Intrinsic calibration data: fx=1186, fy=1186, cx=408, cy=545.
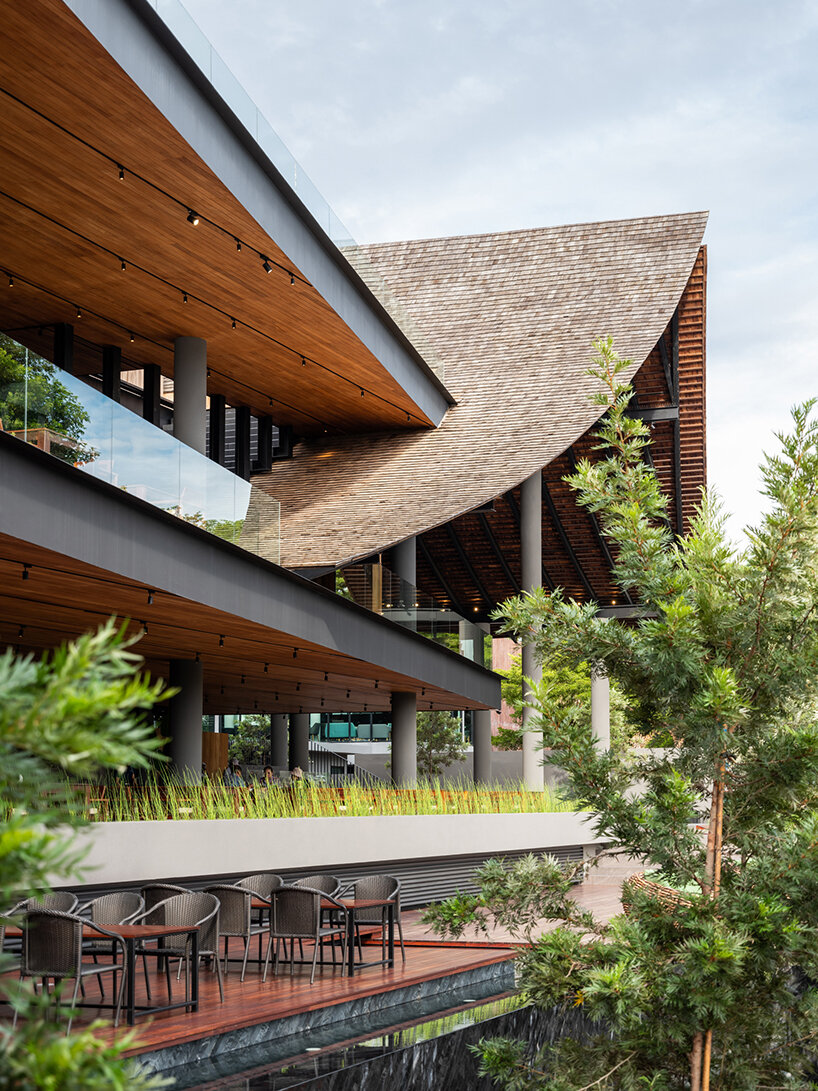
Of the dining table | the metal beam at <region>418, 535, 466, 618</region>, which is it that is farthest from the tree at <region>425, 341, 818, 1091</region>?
the metal beam at <region>418, 535, 466, 618</region>

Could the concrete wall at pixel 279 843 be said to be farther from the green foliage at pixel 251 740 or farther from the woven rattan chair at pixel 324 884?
the green foliage at pixel 251 740

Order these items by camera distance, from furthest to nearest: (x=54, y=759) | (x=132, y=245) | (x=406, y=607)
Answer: (x=406, y=607), (x=132, y=245), (x=54, y=759)

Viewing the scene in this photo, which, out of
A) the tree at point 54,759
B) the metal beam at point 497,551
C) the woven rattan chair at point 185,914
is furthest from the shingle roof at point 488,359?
the tree at point 54,759

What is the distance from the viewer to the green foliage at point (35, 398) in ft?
27.1

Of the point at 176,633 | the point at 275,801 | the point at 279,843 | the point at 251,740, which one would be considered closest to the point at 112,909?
the point at 279,843

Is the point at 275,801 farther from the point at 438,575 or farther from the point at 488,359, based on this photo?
the point at 438,575

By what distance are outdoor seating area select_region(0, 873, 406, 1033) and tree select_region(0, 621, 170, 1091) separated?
16.4 feet

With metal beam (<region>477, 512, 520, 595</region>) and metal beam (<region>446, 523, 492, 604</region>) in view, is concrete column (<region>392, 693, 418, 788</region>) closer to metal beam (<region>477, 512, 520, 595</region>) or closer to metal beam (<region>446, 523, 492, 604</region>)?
metal beam (<region>477, 512, 520, 595</region>)

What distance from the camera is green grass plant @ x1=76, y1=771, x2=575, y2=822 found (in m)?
11.1

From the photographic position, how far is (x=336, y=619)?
14.0 m

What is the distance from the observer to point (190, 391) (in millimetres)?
15547

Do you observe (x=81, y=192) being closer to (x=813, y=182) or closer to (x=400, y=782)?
(x=400, y=782)

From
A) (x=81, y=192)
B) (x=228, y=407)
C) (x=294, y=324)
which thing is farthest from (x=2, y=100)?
(x=228, y=407)

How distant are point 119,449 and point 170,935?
394 centimetres
